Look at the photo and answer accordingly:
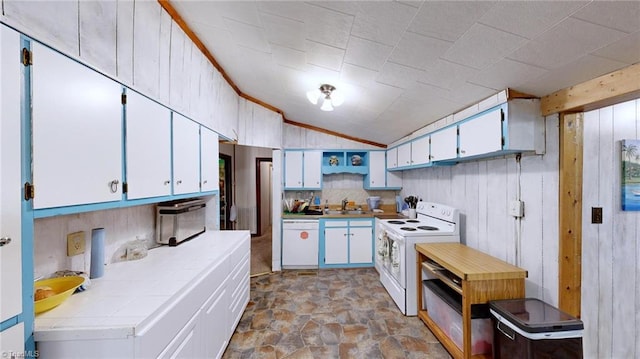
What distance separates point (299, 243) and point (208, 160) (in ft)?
6.93

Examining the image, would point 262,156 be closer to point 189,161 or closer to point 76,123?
point 189,161

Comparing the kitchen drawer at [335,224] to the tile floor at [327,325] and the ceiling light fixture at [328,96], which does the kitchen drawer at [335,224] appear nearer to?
the tile floor at [327,325]

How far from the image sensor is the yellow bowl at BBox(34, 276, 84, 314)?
3.29 feet

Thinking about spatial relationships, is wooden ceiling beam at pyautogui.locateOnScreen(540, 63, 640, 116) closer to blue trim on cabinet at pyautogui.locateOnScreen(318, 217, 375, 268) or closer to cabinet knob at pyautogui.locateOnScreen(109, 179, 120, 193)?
blue trim on cabinet at pyautogui.locateOnScreen(318, 217, 375, 268)

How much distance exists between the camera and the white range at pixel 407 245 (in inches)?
105

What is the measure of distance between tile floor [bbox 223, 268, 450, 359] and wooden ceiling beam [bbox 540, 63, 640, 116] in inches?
85.3

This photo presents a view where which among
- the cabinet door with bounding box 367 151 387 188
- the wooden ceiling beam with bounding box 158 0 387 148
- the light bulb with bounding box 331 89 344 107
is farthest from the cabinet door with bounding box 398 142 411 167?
the light bulb with bounding box 331 89 344 107

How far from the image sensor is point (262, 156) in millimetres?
5727

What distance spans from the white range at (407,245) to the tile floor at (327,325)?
17cm

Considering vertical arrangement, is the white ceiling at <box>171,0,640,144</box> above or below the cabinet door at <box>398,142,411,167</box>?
above

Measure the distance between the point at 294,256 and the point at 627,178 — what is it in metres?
3.75

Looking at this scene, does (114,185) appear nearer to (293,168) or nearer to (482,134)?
(482,134)

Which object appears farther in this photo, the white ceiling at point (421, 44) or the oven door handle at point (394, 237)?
the oven door handle at point (394, 237)

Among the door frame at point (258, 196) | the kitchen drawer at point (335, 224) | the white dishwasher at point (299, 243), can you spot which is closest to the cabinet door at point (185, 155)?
the white dishwasher at point (299, 243)
